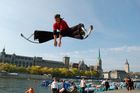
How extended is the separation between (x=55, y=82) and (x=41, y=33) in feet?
37.8

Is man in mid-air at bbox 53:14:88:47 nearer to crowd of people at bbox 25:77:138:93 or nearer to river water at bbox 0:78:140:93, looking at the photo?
crowd of people at bbox 25:77:138:93

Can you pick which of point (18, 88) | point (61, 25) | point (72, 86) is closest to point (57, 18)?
point (61, 25)

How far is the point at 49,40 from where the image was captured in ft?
42.7

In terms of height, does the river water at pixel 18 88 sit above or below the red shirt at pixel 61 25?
below

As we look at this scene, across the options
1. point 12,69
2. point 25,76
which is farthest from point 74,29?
point 12,69

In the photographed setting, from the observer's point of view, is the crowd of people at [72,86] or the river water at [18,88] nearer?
the crowd of people at [72,86]

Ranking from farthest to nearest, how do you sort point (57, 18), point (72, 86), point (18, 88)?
point (18, 88)
point (72, 86)
point (57, 18)

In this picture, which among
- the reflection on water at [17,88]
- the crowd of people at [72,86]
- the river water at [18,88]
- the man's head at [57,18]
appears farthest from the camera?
the river water at [18,88]

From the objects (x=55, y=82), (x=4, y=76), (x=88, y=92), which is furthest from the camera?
(x=4, y=76)

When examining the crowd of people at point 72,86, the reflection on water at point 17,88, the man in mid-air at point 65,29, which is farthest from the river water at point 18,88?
the man in mid-air at point 65,29

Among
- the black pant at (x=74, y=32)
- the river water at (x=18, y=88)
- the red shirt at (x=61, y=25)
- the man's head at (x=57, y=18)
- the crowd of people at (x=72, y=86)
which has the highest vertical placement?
the man's head at (x=57, y=18)

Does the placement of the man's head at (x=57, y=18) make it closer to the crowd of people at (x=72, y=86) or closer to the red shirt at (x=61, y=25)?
the red shirt at (x=61, y=25)

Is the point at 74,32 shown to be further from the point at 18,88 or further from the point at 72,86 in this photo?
the point at 18,88

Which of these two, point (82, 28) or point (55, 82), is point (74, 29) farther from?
point (55, 82)
